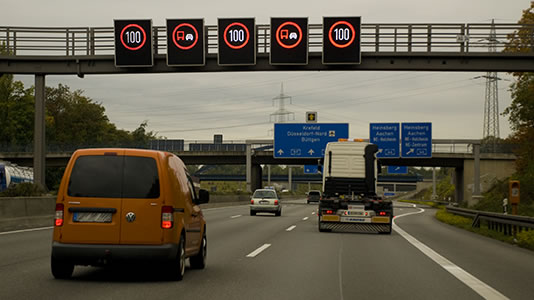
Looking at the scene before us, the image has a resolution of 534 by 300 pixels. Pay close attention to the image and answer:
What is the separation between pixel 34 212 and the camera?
20453 millimetres

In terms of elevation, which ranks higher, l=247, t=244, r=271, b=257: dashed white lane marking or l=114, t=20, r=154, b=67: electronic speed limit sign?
l=114, t=20, r=154, b=67: electronic speed limit sign

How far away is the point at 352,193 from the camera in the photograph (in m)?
21.8

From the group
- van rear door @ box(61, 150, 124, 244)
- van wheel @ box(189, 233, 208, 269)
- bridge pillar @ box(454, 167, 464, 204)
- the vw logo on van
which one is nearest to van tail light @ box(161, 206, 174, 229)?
the vw logo on van

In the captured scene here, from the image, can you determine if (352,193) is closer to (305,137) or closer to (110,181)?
(110,181)

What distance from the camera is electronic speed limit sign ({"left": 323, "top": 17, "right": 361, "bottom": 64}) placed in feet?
76.3

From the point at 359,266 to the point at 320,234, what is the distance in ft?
28.2

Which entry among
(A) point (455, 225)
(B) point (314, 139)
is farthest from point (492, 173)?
(A) point (455, 225)

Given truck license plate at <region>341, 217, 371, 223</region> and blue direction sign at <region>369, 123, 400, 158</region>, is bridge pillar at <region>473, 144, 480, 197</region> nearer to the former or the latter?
blue direction sign at <region>369, 123, 400, 158</region>

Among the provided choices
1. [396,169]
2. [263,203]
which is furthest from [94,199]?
[396,169]

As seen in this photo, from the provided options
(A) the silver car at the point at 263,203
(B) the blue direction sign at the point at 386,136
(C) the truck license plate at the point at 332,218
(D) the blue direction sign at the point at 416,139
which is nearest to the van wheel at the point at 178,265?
(C) the truck license plate at the point at 332,218

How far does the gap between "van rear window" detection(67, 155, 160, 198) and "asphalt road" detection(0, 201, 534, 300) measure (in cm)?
117

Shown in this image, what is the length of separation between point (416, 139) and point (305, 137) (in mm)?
8718

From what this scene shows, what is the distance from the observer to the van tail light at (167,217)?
871 cm

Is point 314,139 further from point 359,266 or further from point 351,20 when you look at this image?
point 359,266
